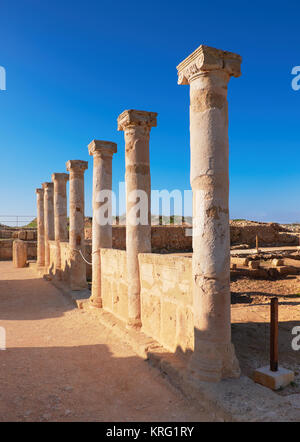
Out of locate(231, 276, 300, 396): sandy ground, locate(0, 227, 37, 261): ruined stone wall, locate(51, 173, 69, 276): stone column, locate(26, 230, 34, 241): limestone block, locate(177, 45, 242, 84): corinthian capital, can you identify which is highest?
locate(177, 45, 242, 84): corinthian capital

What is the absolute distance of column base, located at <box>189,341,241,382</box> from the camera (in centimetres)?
428

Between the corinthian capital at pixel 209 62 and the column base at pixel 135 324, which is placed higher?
the corinthian capital at pixel 209 62

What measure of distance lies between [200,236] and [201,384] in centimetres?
189

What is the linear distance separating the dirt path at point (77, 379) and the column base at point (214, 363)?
41 cm

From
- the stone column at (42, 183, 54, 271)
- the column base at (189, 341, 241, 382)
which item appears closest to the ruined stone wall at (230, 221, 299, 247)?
the stone column at (42, 183, 54, 271)

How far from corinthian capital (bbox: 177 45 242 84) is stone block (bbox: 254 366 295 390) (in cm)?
415

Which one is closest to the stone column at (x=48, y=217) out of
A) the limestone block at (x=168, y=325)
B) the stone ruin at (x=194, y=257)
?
the stone ruin at (x=194, y=257)

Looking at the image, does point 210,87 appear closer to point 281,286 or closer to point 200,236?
point 200,236

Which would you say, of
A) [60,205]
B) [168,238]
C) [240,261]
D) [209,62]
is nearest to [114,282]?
[209,62]

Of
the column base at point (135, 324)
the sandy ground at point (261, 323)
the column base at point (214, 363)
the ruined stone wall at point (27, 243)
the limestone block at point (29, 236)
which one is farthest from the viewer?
the limestone block at point (29, 236)

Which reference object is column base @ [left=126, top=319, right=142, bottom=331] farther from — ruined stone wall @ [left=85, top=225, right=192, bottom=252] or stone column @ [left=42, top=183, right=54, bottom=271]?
ruined stone wall @ [left=85, top=225, right=192, bottom=252]

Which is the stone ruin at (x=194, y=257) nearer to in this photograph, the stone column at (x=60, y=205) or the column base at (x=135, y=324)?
the column base at (x=135, y=324)

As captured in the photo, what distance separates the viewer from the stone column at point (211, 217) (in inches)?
171

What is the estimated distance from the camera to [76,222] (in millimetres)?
11133
